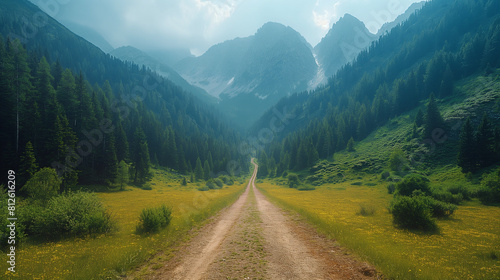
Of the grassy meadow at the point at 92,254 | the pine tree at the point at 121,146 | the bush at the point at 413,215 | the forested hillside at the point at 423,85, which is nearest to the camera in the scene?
the grassy meadow at the point at 92,254

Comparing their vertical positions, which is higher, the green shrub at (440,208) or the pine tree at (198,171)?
the pine tree at (198,171)

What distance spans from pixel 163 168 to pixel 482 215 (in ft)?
350

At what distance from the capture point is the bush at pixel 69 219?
1423 cm

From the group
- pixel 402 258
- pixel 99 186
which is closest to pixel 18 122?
pixel 99 186

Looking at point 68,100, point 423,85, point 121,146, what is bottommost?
point 121,146

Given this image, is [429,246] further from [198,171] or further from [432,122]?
[198,171]

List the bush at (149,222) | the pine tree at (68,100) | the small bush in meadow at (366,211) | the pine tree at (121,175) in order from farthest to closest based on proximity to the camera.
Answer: the pine tree at (121,175)
the pine tree at (68,100)
the small bush in meadow at (366,211)
the bush at (149,222)

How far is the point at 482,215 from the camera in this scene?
21062 millimetres

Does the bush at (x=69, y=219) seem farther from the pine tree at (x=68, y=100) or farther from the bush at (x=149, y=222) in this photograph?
the pine tree at (x=68, y=100)

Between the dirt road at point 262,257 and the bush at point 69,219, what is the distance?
7932 millimetres

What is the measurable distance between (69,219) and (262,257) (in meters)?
15.4

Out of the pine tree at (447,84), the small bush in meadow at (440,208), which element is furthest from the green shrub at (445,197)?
the pine tree at (447,84)

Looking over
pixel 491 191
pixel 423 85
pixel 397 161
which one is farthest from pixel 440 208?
pixel 423 85

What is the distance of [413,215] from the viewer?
17266mm
